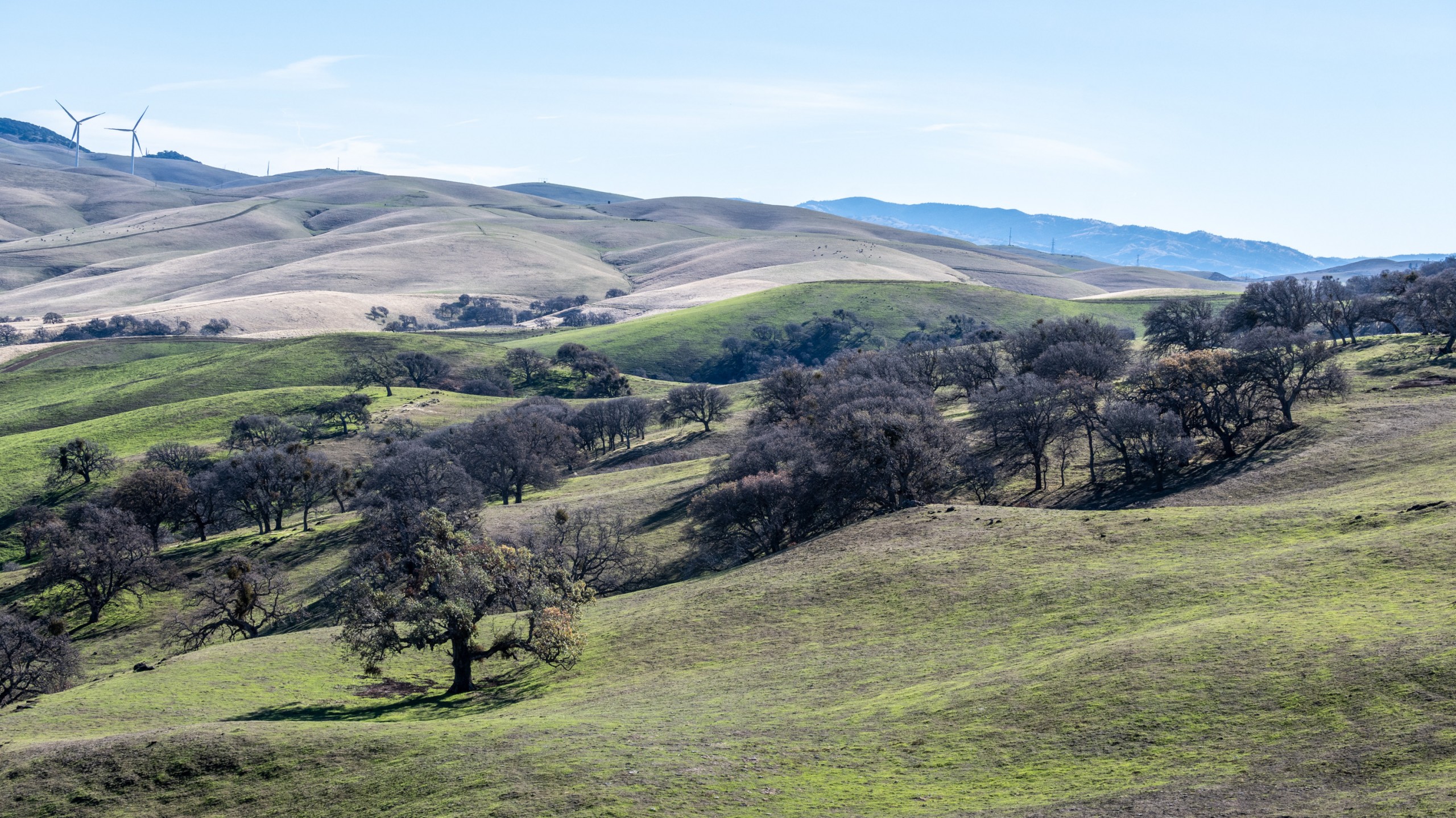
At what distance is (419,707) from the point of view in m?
40.9

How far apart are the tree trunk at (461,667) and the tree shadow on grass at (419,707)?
0.41 meters

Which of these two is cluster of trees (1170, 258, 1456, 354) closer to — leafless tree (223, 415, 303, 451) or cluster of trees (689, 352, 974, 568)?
cluster of trees (689, 352, 974, 568)

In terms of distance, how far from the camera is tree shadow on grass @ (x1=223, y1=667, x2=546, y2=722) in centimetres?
3866

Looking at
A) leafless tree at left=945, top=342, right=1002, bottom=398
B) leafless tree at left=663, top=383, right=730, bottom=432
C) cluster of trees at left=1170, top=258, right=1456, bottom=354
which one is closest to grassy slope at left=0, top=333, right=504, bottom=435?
leafless tree at left=663, top=383, right=730, bottom=432

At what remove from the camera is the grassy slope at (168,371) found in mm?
143125

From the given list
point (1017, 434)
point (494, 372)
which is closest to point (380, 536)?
point (1017, 434)

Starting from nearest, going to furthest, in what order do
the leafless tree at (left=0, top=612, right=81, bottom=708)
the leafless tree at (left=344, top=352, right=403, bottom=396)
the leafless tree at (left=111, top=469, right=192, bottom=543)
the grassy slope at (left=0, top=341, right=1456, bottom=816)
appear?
the grassy slope at (left=0, top=341, right=1456, bottom=816) → the leafless tree at (left=0, top=612, right=81, bottom=708) → the leafless tree at (left=111, top=469, right=192, bottom=543) → the leafless tree at (left=344, top=352, right=403, bottom=396)

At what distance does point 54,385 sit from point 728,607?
523 ft

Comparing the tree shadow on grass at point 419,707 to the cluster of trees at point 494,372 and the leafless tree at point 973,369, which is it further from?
the cluster of trees at point 494,372

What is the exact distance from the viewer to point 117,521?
7769 centimetres

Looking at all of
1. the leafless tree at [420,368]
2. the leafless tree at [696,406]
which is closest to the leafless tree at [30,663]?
the leafless tree at [696,406]

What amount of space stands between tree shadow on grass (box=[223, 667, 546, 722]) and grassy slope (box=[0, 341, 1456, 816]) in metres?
0.20

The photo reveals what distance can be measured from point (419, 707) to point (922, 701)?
2240 centimetres

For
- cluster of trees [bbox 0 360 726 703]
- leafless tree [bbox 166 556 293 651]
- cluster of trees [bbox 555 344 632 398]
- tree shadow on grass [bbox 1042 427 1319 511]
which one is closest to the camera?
cluster of trees [bbox 0 360 726 703]
